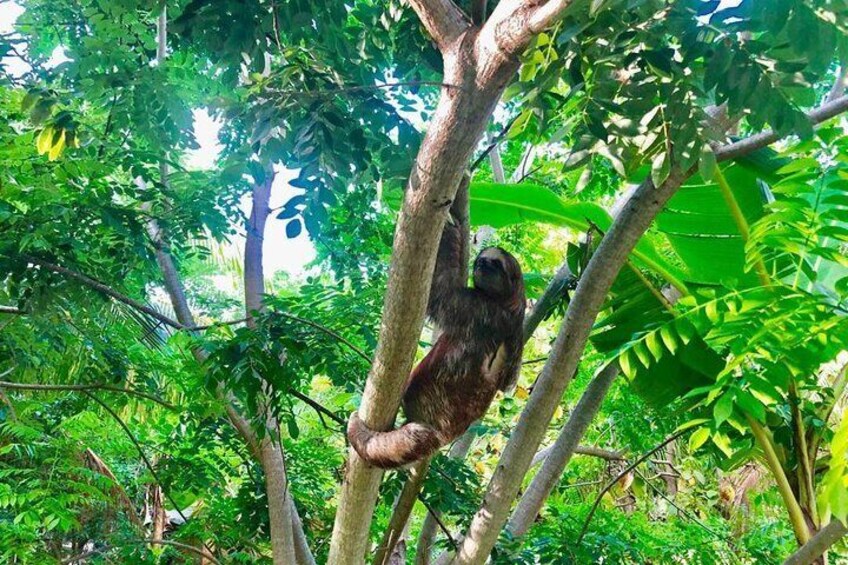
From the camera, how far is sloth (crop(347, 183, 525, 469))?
313 centimetres

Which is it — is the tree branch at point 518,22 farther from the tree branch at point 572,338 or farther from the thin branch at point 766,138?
the thin branch at point 766,138

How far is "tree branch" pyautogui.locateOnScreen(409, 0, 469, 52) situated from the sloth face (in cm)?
167

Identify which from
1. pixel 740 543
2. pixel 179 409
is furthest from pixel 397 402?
pixel 740 543

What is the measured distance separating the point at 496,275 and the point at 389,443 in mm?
1226

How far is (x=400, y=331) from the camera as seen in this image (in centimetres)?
198

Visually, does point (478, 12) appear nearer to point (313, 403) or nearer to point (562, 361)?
point (562, 361)

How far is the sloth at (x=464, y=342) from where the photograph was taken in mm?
3129

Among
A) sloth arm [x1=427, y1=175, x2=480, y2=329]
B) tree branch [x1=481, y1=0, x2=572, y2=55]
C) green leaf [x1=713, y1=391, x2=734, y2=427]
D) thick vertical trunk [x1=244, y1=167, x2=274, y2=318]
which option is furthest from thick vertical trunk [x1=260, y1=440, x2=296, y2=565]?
tree branch [x1=481, y1=0, x2=572, y2=55]

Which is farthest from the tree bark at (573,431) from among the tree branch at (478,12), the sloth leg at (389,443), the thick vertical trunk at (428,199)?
the tree branch at (478,12)

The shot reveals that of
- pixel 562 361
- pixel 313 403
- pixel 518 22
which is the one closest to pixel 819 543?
pixel 562 361

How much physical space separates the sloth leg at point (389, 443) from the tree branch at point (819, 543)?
1693 mm

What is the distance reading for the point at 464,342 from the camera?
3229mm

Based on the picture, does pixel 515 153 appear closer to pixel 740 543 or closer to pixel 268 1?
pixel 740 543

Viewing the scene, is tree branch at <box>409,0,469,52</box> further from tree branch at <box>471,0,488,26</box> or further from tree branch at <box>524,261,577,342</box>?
tree branch at <box>524,261,577,342</box>
